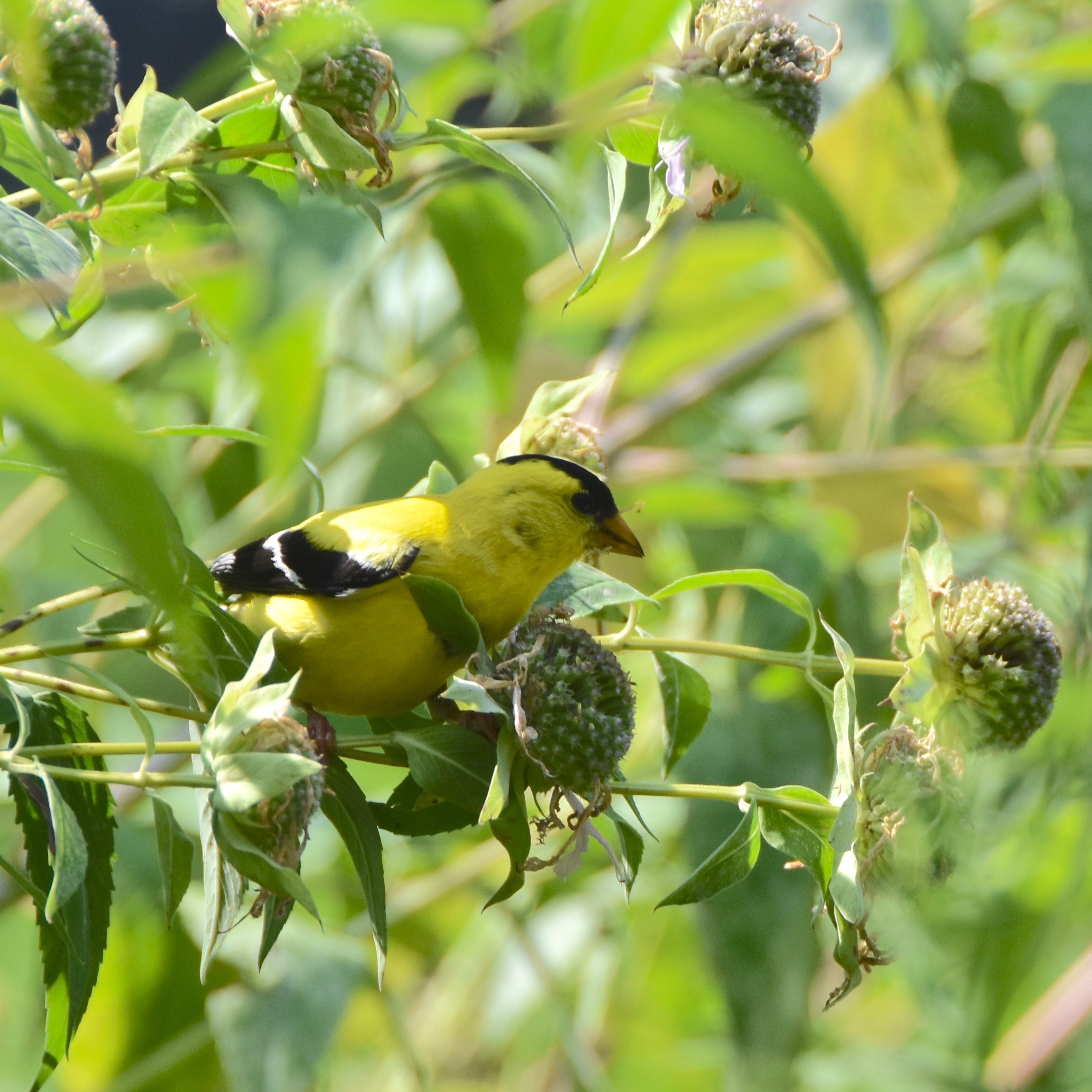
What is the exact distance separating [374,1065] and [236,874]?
1.76 meters

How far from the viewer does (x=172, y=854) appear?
2.32 ft

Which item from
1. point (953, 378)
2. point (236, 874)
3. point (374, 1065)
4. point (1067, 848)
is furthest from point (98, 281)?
point (953, 378)

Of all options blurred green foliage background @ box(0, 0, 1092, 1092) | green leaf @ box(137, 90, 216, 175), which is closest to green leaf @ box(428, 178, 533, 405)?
blurred green foliage background @ box(0, 0, 1092, 1092)

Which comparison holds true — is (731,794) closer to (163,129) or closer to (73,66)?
(163,129)

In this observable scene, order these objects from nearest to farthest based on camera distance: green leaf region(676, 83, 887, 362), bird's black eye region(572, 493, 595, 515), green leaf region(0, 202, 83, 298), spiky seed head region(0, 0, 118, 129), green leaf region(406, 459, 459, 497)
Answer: green leaf region(676, 83, 887, 362)
green leaf region(0, 202, 83, 298)
spiky seed head region(0, 0, 118, 129)
green leaf region(406, 459, 459, 497)
bird's black eye region(572, 493, 595, 515)

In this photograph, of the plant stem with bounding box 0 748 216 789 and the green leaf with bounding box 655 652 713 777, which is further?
the green leaf with bounding box 655 652 713 777

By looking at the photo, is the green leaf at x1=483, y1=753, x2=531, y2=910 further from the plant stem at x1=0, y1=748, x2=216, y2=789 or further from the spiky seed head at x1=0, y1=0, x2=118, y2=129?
the spiky seed head at x1=0, y1=0, x2=118, y2=129

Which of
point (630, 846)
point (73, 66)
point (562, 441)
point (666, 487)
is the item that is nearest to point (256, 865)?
point (630, 846)

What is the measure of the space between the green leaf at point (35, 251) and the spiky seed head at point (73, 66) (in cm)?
20

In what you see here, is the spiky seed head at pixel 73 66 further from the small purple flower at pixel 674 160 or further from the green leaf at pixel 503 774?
the green leaf at pixel 503 774

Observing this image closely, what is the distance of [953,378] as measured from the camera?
245 centimetres

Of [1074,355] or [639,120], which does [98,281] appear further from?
[1074,355]

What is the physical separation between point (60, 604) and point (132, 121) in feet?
1.13

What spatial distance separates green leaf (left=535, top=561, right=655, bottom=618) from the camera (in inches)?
33.0
